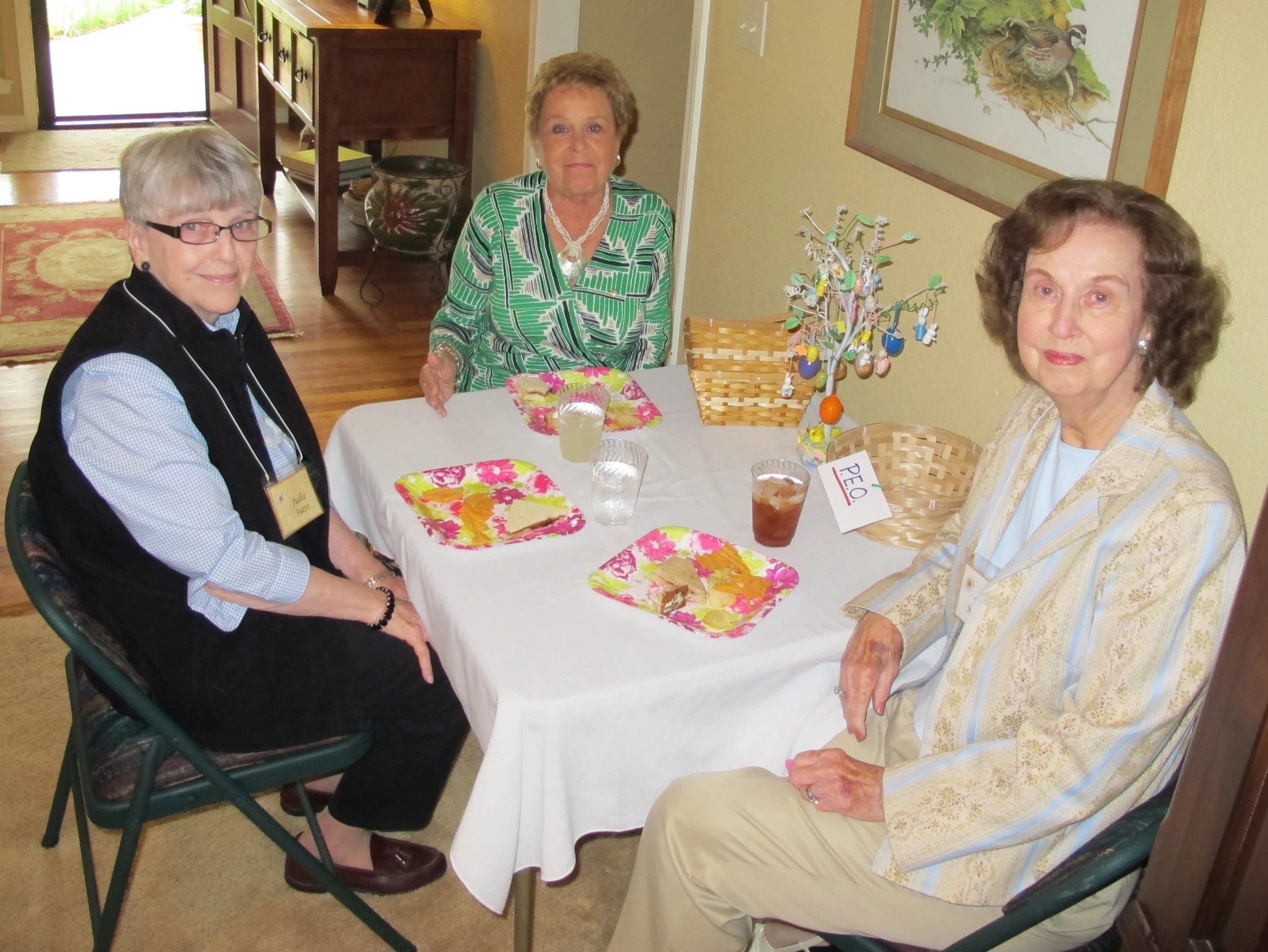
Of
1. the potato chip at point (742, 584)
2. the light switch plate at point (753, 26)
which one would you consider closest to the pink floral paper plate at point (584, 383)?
the potato chip at point (742, 584)

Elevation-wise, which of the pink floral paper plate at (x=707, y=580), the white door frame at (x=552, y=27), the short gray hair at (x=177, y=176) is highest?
the white door frame at (x=552, y=27)

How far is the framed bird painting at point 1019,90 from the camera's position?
1.71 meters

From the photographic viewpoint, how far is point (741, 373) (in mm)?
2119

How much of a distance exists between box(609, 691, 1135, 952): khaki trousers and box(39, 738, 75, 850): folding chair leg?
1.01 meters

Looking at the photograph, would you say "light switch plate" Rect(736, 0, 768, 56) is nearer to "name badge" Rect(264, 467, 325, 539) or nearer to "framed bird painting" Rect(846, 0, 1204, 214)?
"framed bird painting" Rect(846, 0, 1204, 214)

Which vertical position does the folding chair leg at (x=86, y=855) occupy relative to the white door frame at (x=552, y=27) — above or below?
below

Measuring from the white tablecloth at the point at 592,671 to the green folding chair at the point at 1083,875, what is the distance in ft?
1.17

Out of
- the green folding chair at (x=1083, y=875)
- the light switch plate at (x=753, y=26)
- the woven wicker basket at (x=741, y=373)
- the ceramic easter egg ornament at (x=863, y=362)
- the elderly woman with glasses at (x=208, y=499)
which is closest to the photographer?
the green folding chair at (x=1083, y=875)

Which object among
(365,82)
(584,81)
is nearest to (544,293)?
(584,81)

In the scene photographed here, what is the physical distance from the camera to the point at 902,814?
56.3 inches

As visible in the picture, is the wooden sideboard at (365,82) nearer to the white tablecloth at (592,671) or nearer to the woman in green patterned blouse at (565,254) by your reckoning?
the woman in green patterned blouse at (565,254)

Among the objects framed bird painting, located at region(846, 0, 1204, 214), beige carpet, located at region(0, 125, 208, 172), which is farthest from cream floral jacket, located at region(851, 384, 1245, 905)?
beige carpet, located at region(0, 125, 208, 172)

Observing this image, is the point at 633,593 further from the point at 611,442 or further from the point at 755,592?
the point at 611,442

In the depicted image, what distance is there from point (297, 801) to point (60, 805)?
0.40 m
